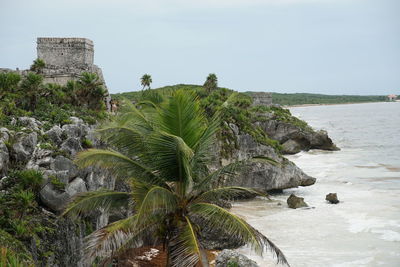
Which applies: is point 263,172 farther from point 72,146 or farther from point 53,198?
point 53,198

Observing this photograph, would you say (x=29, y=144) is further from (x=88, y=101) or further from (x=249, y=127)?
(x=249, y=127)

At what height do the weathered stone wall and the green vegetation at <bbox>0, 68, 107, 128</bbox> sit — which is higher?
the weathered stone wall

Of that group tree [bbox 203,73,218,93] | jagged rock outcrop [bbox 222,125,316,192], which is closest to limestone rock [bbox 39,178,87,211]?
jagged rock outcrop [bbox 222,125,316,192]

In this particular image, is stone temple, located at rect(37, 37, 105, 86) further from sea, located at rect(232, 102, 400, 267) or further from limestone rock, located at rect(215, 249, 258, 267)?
limestone rock, located at rect(215, 249, 258, 267)

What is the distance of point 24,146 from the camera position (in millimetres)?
13750

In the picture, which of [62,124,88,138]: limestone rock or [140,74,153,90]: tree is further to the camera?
[140,74,153,90]: tree

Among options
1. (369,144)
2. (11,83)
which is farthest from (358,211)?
(369,144)

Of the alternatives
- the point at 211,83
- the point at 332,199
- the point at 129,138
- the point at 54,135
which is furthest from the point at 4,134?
the point at 211,83

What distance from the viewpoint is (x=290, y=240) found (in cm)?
1978

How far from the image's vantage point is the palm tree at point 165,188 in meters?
10.1

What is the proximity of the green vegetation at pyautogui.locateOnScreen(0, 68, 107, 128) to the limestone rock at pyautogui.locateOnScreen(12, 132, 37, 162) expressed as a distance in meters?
1.49

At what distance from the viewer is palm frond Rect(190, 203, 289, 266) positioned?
9719 millimetres

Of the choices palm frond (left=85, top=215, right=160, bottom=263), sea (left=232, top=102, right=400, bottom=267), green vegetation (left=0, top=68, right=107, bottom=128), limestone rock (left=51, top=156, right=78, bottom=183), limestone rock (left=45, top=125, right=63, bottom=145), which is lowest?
sea (left=232, top=102, right=400, bottom=267)

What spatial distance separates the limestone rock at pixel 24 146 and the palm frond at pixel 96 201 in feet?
10.9
